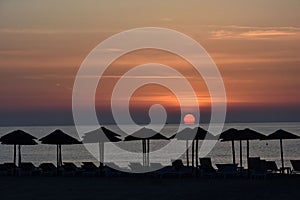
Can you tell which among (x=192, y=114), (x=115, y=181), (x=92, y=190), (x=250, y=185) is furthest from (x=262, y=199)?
(x=192, y=114)

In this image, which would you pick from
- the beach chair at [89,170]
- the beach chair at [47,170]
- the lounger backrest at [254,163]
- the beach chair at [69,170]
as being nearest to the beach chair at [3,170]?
the beach chair at [47,170]

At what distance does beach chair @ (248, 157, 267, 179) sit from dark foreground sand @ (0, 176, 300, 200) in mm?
540

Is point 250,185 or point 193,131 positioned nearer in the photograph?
point 250,185

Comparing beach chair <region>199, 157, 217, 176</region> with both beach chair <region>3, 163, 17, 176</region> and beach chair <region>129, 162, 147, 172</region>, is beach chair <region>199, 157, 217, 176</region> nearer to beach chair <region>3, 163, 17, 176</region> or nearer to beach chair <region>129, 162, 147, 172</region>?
beach chair <region>129, 162, 147, 172</region>

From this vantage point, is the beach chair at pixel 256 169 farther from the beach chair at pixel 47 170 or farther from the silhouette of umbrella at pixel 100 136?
the beach chair at pixel 47 170

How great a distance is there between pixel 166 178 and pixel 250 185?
4.05 m

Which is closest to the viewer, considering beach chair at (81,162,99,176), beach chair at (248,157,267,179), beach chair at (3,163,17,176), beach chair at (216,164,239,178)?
beach chair at (248,157,267,179)

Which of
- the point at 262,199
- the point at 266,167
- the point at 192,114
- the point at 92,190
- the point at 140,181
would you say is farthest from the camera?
the point at 192,114

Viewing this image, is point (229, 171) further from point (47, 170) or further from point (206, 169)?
point (47, 170)

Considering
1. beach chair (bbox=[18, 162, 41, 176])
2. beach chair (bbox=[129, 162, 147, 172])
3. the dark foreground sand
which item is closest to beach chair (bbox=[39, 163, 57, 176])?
beach chair (bbox=[18, 162, 41, 176])

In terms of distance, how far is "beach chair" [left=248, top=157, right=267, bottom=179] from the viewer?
22375 millimetres

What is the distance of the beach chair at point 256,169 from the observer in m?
22.4

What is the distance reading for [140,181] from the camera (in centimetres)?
2108

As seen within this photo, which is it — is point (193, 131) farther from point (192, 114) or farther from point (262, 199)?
point (192, 114)
